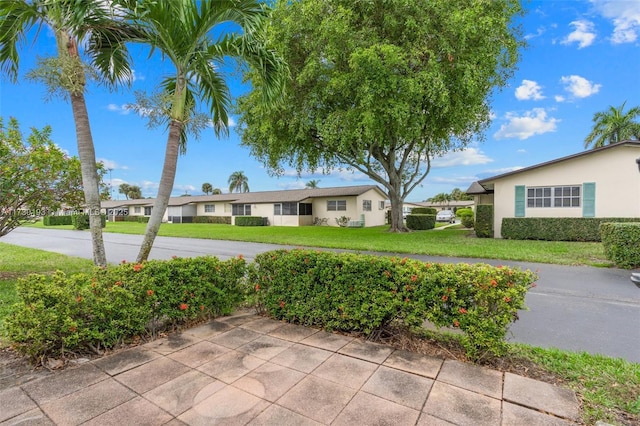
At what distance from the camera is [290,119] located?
48.2ft

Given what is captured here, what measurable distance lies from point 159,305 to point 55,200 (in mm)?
5949

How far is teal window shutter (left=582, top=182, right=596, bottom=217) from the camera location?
13.5 m

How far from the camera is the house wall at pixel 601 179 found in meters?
13.0

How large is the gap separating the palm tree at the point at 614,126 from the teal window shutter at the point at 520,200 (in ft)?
66.3

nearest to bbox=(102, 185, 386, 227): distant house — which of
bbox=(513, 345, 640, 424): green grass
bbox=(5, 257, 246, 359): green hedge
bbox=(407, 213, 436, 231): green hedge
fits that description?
bbox=(407, 213, 436, 231): green hedge

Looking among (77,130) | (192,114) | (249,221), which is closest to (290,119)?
(192,114)

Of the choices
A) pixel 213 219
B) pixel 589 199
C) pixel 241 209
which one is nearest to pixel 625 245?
pixel 589 199

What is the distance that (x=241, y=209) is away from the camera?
34.8 metres

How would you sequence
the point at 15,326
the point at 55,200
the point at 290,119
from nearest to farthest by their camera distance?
1. the point at 15,326
2. the point at 55,200
3. the point at 290,119

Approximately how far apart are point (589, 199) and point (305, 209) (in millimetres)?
21563

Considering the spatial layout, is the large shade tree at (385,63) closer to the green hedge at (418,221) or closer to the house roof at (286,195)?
the green hedge at (418,221)

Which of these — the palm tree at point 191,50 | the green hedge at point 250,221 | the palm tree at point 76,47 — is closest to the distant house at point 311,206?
the green hedge at point 250,221

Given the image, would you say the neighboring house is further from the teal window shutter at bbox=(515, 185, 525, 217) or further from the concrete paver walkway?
the concrete paver walkway

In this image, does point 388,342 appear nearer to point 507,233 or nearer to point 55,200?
point 55,200
